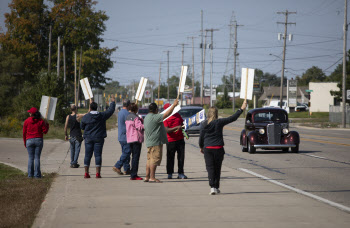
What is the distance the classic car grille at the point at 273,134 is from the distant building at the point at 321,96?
73587 millimetres

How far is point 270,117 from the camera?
73.3 feet

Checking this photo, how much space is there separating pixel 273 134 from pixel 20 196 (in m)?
12.6

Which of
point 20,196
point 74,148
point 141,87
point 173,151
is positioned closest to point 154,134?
point 173,151

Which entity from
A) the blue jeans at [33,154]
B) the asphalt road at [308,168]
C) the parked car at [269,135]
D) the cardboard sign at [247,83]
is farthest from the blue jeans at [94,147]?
the parked car at [269,135]

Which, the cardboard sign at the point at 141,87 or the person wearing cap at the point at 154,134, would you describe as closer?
the person wearing cap at the point at 154,134

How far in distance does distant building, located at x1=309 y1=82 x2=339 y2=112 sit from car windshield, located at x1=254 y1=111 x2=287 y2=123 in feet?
238

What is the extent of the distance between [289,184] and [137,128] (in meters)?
3.65

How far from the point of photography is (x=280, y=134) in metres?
21.3

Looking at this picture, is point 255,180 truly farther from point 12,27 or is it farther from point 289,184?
point 12,27

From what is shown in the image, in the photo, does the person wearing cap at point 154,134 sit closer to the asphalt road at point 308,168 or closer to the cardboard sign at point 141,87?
the asphalt road at point 308,168

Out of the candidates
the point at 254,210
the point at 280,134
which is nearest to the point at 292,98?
the point at 280,134

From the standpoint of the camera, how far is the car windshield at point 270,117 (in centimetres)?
2223

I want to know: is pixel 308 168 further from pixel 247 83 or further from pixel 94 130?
pixel 94 130

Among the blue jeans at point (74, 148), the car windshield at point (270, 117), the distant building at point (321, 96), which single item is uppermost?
the distant building at point (321, 96)
